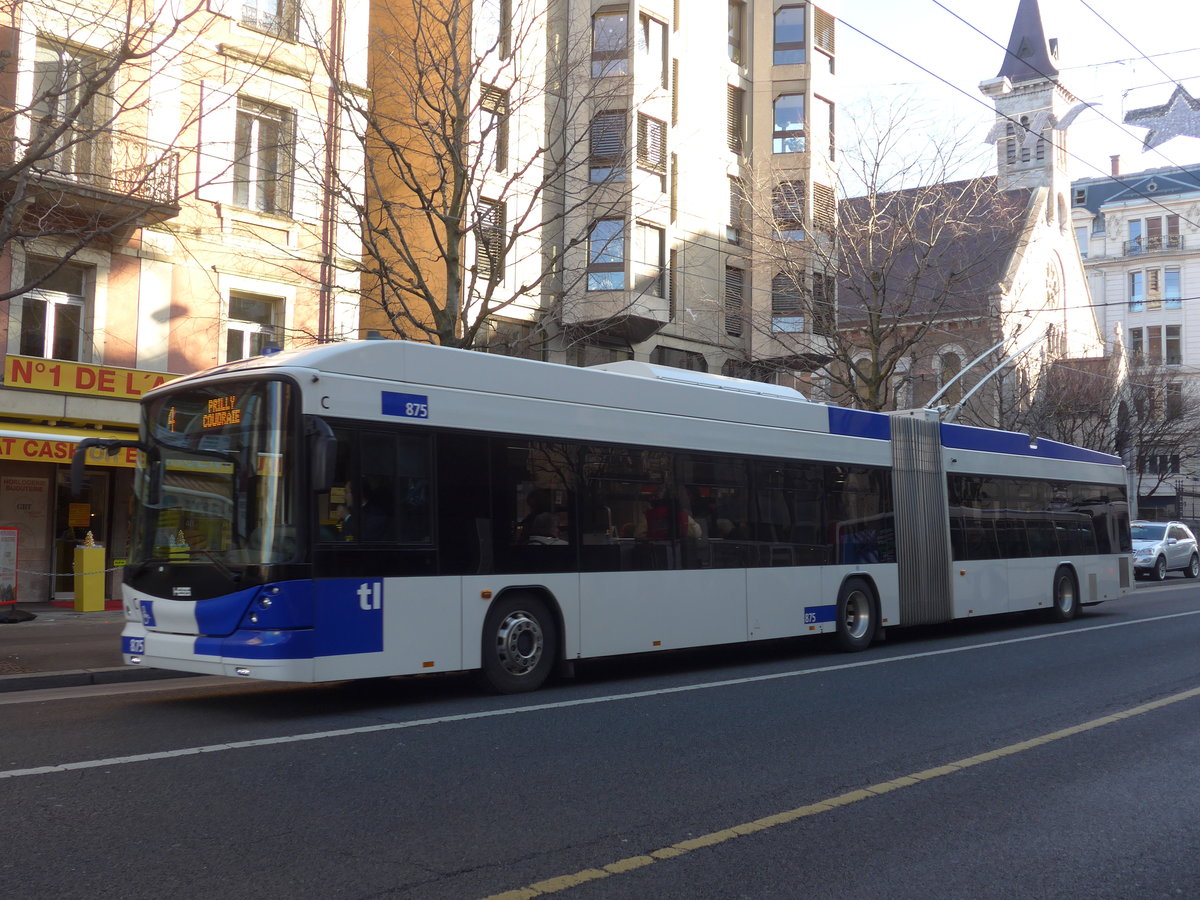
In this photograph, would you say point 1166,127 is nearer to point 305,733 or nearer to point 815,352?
point 815,352

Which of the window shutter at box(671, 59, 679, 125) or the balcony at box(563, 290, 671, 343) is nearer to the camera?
the balcony at box(563, 290, 671, 343)

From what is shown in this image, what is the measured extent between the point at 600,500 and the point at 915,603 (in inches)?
255

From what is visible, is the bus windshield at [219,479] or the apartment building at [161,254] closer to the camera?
the bus windshield at [219,479]

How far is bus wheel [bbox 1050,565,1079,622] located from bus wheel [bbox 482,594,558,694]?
37.8ft

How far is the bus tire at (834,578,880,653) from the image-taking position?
14.5 metres

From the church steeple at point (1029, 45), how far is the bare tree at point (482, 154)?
5147 centimetres

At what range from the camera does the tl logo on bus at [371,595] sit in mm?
9172

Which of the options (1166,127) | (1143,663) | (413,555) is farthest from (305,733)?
(1166,127)

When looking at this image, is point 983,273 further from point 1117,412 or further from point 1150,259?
point 1150,259

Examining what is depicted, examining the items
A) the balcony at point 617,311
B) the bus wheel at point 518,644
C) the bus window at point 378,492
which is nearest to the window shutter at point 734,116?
the balcony at point 617,311

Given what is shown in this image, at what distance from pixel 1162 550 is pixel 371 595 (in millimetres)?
31720

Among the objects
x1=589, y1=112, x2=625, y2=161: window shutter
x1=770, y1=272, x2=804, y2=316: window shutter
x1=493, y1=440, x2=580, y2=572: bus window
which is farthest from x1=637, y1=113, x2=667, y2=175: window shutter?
x1=493, y1=440, x2=580, y2=572: bus window

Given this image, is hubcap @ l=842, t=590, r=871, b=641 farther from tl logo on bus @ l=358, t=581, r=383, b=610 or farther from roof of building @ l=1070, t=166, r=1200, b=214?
roof of building @ l=1070, t=166, r=1200, b=214

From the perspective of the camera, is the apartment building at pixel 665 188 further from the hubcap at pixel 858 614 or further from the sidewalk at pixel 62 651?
the hubcap at pixel 858 614
